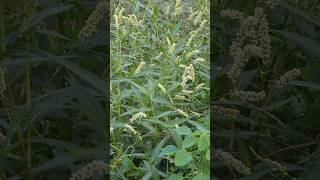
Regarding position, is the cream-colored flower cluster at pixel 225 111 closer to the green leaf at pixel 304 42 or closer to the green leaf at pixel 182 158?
the green leaf at pixel 304 42

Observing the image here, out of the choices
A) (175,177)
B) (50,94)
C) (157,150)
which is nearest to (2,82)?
(50,94)

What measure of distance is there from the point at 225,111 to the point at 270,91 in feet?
0.22

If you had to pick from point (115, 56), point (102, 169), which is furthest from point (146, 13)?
point (102, 169)

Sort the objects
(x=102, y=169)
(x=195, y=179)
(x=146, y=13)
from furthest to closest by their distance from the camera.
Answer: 1. (x=146, y=13)
2. (x=195, y=179)
3. (x=102, y=169)

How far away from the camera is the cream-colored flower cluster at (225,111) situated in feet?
2.62

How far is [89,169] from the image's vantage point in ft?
2.50

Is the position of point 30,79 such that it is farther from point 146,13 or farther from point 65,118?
point 146,13

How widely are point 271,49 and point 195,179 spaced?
773 mm

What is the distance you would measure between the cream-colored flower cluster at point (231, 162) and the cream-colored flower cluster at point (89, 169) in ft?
0.54

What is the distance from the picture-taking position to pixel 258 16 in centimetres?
79

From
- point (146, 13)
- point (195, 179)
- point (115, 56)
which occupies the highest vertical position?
point (146, 13)

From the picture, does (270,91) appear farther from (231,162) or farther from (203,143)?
(203,143)

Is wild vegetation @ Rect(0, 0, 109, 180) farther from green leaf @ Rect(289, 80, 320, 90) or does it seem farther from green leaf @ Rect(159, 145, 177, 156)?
green leaf @ Rect(159, 145, 177, 156)

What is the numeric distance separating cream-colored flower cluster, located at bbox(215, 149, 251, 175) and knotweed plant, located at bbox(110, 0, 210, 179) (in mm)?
603
